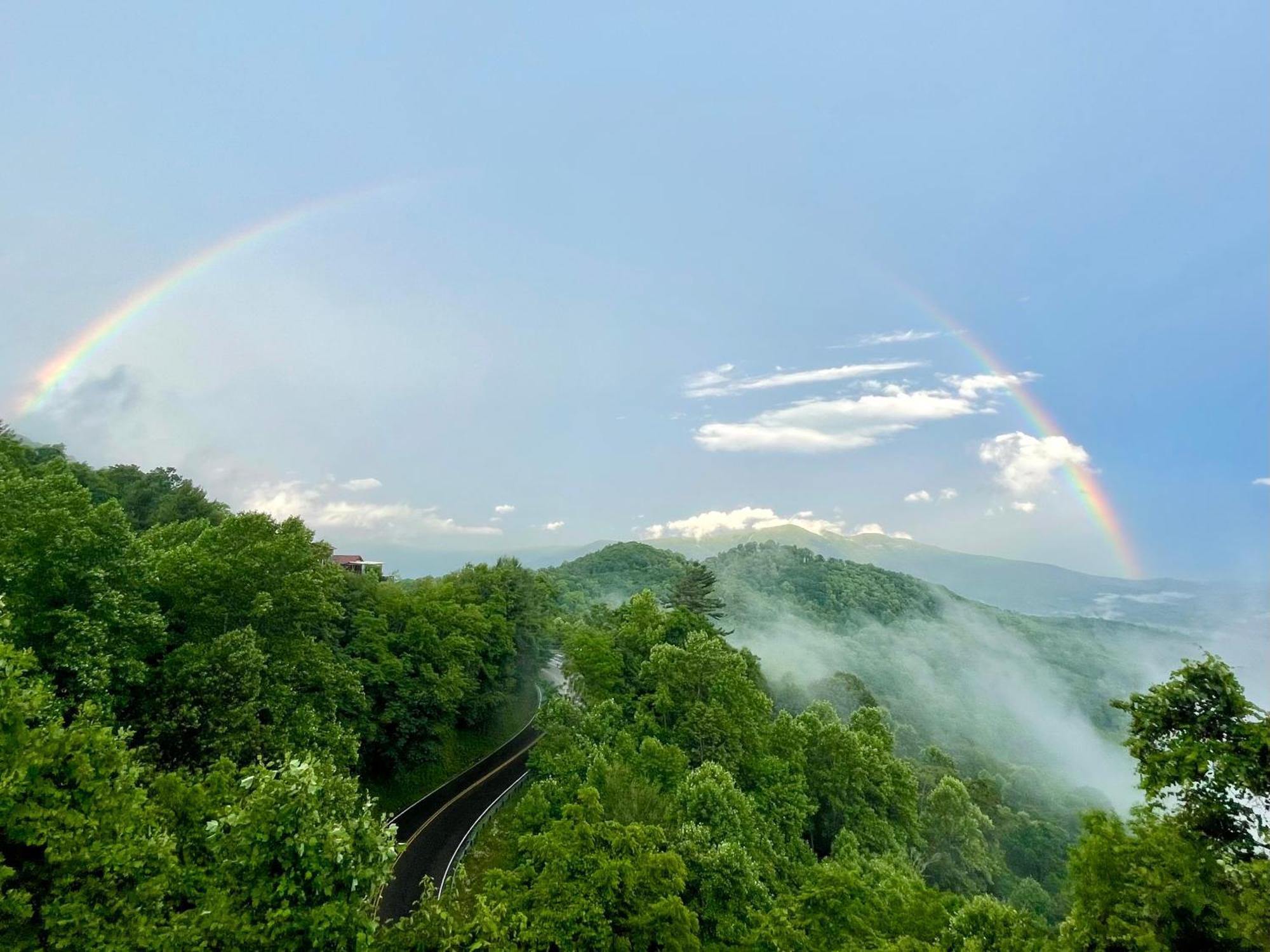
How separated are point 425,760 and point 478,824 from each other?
10419mm

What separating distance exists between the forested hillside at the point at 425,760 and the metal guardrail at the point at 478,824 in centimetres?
168

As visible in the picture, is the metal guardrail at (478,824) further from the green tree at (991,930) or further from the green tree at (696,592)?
the green tree at (696,592)

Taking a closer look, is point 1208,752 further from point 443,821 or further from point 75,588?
point 443,821

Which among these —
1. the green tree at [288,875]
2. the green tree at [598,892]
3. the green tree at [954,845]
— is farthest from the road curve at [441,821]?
the green tree at [954,845]

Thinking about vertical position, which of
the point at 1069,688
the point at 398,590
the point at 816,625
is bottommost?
the point at 1069,688

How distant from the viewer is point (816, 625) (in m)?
190

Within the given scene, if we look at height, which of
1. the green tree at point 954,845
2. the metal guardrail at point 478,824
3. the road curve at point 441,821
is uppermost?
the metal guardrail at point 478,824

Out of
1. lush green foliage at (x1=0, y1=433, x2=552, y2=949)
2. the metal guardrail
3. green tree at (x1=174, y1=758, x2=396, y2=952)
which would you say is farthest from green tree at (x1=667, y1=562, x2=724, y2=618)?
green tree at (x1=174, y1=758, x2=396, y2=952)

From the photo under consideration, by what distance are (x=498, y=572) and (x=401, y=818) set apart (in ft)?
99.3

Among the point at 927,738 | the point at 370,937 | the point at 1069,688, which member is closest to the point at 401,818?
the point at 370,937

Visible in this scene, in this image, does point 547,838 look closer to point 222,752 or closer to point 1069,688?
point 222,752

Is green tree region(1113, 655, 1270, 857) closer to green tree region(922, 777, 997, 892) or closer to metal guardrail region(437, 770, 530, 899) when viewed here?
metal guardrail region(437, 770, 530, 899)

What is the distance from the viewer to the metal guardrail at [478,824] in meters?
31.6

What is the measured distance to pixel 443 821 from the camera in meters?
38.0
